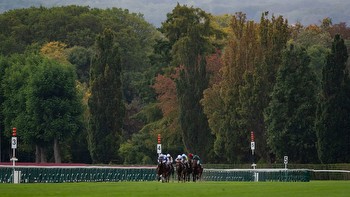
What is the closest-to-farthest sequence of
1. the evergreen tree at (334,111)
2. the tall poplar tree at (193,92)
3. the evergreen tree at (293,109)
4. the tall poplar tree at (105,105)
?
the evergreen tree at (334,111) < the evergreen tree at (293,109) < the tall poplar tree at (193,92) < the tall poplar tree at (105,105)

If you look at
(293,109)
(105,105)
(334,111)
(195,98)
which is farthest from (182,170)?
(105,105)

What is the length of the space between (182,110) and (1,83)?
76.0ft

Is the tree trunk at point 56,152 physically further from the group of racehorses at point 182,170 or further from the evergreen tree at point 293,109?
the group of racehorses at point 182,170

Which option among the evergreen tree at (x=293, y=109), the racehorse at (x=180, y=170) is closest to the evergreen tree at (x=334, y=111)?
the evergreen tree at (x=293, y=109)

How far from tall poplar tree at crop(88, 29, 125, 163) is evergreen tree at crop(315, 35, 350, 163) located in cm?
2496

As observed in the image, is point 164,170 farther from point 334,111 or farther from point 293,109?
point 293,109

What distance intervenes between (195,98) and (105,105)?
822 cm

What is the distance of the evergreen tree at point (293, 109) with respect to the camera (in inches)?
3273

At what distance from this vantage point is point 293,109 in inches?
3295

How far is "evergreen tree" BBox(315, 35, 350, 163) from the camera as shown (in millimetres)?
78938

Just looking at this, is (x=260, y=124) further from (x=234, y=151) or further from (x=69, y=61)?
(x=69, y=61)

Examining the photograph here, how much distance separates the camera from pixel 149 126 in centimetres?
10988

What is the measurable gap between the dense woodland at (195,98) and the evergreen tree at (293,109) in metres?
0.07

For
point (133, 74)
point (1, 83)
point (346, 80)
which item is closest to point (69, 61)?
point (133, 74)
